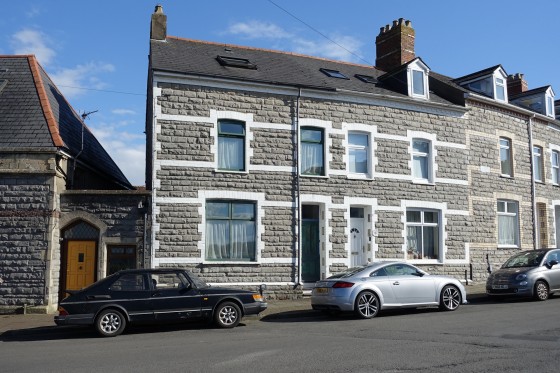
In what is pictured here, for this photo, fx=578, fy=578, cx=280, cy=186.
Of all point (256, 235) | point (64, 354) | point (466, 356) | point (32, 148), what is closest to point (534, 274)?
point (256, 235)

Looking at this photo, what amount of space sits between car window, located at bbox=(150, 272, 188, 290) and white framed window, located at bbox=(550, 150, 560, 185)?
20600 mm

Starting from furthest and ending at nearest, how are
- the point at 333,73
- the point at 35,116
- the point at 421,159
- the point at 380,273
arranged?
the point at 333,73
the point at 421,159
the point at 35,116
the point at 380,273

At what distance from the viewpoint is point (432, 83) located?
2469 centimetres

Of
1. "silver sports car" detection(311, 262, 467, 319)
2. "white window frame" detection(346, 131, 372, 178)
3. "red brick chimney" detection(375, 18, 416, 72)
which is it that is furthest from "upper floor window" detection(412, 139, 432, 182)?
"silver sports car" detection(311, 262, 467, 319)

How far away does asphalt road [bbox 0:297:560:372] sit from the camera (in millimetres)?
8375

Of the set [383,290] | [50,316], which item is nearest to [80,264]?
[50,316]

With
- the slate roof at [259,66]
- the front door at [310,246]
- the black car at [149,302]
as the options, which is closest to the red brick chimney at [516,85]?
the slate roof at [259,66]

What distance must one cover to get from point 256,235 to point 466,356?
10701 mm

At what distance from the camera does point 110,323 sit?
12.4 m

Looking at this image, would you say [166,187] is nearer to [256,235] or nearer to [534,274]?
[256,235]

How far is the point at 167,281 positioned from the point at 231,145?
21.5ft

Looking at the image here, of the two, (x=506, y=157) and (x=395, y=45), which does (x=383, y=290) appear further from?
(x=395, y=45)

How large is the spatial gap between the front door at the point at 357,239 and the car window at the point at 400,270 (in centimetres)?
537

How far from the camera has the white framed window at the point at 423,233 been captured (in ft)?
70.4
